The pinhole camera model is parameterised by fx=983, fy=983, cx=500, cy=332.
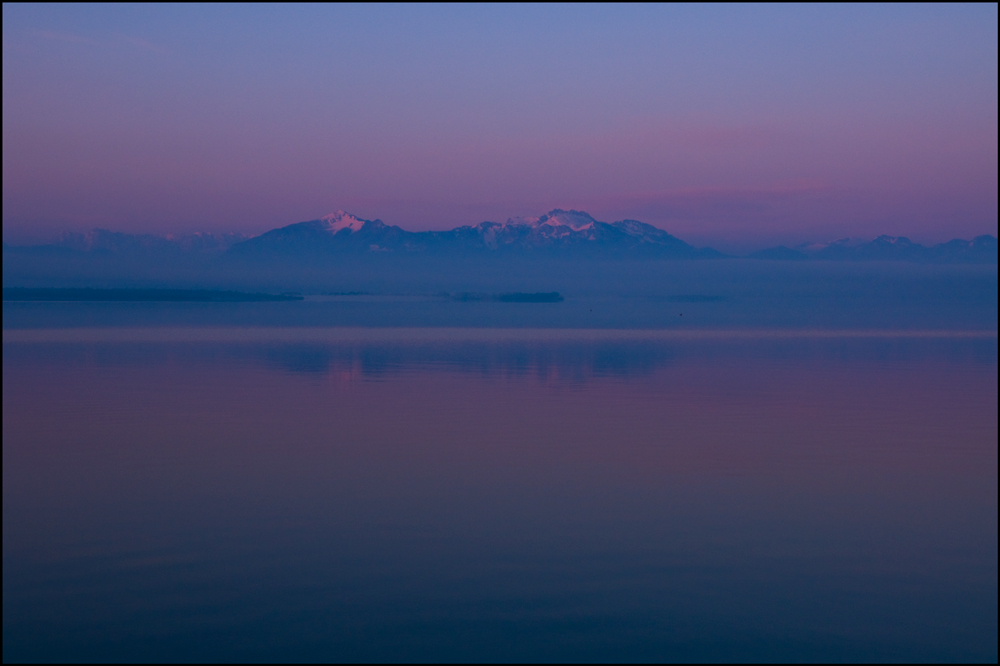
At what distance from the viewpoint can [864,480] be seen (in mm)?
16219

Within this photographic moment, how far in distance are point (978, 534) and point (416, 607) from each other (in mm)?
7773

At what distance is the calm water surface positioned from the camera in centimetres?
966

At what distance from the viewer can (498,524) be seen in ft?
43.9

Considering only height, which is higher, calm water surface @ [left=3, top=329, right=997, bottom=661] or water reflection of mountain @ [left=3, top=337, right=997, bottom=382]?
water reflection of mountain @ [left=3, top=337, right=997, bottom=382]

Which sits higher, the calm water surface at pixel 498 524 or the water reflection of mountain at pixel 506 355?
the water reflection of mountain at pixel 506 355

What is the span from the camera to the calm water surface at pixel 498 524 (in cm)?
966

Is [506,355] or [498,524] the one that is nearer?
[498,524]

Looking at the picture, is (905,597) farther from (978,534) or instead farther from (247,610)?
(247,610)

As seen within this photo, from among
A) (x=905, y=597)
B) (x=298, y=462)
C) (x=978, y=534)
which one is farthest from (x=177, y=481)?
(x=978, y=534)

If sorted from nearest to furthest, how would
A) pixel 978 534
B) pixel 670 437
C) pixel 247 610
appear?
pixel 247 610 < pixel 978 534 < pixel 670 437

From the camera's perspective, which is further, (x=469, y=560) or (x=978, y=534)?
(x=978, y=534)

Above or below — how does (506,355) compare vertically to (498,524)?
above

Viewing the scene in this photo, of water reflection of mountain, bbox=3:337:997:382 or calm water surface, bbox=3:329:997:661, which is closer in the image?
calm water surface, bbox=3:329:997:661

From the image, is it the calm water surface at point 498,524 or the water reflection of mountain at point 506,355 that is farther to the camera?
the water reflection of mountain at point 506,355
